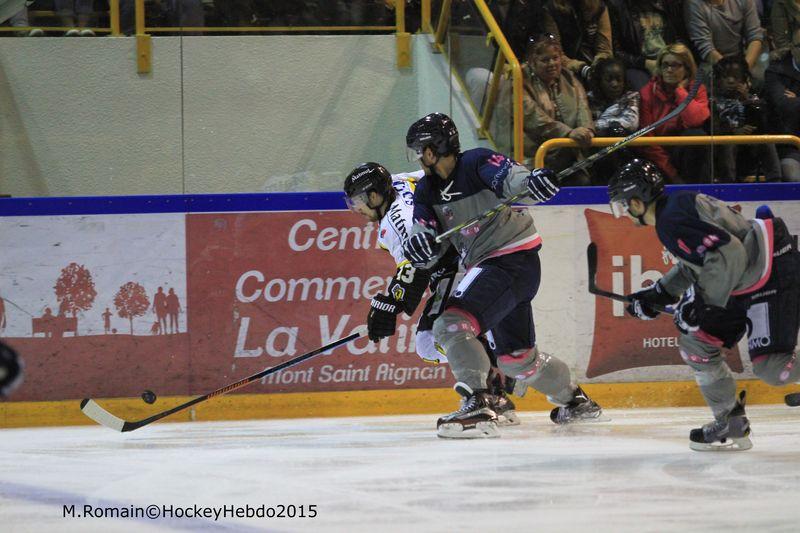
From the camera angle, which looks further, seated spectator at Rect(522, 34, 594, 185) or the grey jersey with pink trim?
seated spectator at Rect(522, 34, 594, 185)

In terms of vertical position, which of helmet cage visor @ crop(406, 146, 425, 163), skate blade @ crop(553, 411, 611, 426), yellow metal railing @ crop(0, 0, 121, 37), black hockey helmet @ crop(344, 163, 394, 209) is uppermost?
yellow metal railing @ crop(0, 0, 121, 37)

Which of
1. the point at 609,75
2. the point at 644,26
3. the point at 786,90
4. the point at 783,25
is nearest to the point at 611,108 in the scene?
the point at 609,75

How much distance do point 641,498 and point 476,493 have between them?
480mm

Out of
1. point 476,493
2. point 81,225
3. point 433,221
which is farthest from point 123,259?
point 476,493

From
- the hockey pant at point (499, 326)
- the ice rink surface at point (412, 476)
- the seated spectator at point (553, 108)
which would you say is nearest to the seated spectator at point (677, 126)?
the seated spectator at point (553, 108)

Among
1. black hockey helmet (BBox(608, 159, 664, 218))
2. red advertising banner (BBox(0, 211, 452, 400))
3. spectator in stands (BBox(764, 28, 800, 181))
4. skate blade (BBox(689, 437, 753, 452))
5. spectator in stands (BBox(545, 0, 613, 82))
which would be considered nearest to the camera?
black hockey helmet (BBox(608, 159, 664, 218))

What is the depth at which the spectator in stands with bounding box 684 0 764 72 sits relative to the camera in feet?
20.1

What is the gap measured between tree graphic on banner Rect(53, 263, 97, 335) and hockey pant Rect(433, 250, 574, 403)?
182 cm

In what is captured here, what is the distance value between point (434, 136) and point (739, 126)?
220 cm

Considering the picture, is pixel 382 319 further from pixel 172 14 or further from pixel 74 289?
pixel 172 14

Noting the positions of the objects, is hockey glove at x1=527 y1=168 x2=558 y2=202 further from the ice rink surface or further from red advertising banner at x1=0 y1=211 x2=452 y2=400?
red advertising banner at x1=0 y1=211 x2=452 y2=400

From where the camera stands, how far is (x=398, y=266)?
14.2 feet

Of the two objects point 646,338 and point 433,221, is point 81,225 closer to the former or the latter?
point 433,221

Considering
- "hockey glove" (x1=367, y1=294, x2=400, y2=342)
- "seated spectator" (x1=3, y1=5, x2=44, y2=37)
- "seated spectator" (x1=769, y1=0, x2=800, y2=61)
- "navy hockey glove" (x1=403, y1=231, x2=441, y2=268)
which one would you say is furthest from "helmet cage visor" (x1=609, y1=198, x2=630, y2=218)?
"seated spectator" (x1=3, y1=5, x2=44, y2=37)
